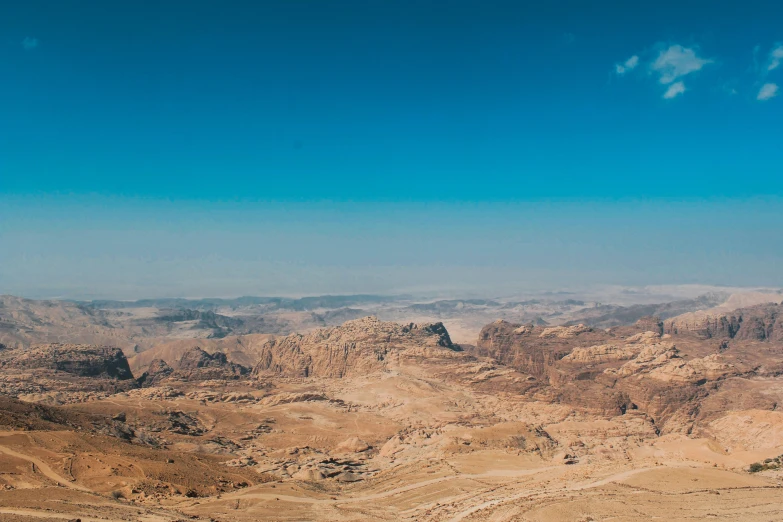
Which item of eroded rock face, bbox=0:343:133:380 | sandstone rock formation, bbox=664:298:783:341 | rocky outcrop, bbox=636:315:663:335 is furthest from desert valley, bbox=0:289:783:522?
rocky outcrop, bbox=636:315:663:335

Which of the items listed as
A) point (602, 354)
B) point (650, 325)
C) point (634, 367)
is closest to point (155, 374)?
point (602, 354)

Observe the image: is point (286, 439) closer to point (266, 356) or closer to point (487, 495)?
point (487, 495)

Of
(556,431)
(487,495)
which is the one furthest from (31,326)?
(487,495)

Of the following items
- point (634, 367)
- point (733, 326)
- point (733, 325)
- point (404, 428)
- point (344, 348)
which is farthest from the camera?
point (733, 325)

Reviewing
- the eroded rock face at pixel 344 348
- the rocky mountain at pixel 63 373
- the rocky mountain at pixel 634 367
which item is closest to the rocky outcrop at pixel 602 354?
the rocky mountain at pixel 634 367

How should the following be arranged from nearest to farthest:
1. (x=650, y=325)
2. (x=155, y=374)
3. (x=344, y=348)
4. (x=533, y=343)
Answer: (x=155, y=374) < (x=344, y=348) < (x=533, y=343) < (x=650, y=325)

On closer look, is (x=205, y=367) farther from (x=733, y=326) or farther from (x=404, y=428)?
(x=733, y=326)
